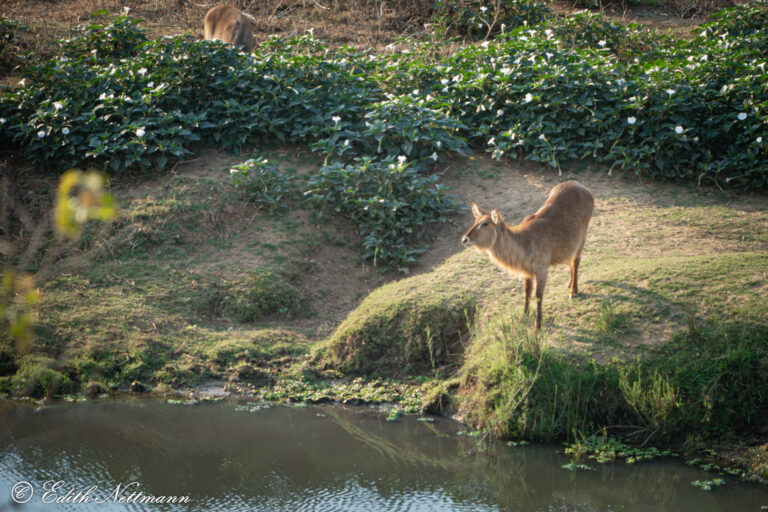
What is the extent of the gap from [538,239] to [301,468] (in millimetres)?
2844

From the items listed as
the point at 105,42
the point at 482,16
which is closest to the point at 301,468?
the point at 105,42

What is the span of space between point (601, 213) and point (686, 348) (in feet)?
10.0

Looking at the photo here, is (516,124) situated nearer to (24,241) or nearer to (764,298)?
(764,298)

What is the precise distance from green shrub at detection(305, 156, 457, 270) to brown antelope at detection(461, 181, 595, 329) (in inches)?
84.1

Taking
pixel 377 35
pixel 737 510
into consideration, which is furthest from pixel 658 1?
pixel 737 510

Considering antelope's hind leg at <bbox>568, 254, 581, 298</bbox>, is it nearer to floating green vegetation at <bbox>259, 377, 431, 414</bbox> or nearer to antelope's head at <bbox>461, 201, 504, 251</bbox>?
antelope's head at <bbox>461, 201, 504, 251</bbox>

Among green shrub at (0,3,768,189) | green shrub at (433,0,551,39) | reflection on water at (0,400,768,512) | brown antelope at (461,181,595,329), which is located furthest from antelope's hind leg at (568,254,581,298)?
green shrub at (433,0,551,39)

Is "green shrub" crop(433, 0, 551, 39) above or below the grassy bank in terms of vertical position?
above

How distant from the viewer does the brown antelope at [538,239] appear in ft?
19.8

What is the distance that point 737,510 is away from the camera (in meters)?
4.51

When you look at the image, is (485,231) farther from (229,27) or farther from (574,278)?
(229,27)

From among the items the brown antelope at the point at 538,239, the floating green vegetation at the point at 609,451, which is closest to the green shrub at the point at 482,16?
the brown antelope at the point at 538,239

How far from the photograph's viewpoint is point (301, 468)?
5133 millimetres

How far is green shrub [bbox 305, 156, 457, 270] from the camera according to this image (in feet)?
27.3
